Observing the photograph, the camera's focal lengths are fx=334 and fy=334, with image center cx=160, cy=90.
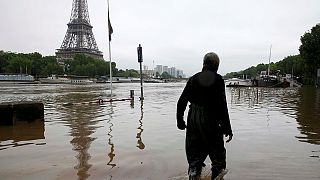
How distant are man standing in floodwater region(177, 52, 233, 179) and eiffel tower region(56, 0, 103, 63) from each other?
443 feet

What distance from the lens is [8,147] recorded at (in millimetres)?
7340

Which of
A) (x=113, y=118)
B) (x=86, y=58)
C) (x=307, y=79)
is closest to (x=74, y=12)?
(x=86, y=58)

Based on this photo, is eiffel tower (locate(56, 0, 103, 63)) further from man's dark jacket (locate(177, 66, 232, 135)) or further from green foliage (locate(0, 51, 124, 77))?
man's dark jacket (locate(177, 66, 232, 135))

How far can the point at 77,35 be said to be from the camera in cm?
13850

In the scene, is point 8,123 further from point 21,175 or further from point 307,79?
point 307,79

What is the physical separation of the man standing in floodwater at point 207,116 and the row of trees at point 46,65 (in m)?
106

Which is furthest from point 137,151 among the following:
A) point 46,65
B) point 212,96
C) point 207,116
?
point 46,65

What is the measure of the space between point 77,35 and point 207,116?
461 feet

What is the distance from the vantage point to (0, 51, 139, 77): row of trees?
103 metres

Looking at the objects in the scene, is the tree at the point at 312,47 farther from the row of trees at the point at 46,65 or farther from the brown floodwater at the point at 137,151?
the row of trees at the point at 46,65

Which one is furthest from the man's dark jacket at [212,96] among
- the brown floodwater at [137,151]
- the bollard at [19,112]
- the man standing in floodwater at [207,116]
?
the bollard at [19,112]

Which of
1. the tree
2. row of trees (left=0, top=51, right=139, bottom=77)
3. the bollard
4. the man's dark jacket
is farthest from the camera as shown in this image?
row of trees (left=0, top=51, right=139, bottom=77)

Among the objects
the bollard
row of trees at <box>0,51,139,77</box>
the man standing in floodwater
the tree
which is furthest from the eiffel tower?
the man standing in floodwater

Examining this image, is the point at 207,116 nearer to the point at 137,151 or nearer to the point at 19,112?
the point at 137,151
